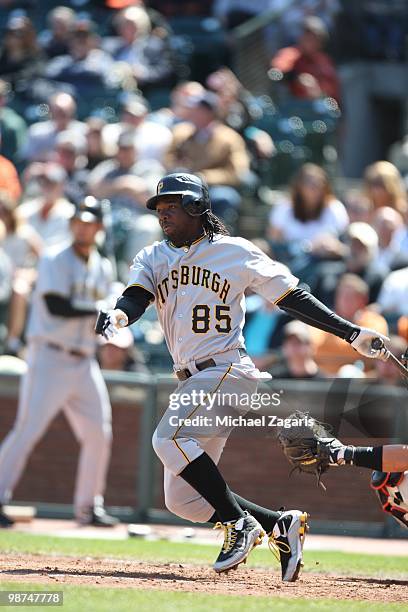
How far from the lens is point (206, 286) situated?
608 centimetres

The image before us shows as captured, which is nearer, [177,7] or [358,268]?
[358,268]

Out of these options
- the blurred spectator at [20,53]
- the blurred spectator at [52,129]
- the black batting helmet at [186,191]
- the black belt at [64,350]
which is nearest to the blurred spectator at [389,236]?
the black belt at [64,350]

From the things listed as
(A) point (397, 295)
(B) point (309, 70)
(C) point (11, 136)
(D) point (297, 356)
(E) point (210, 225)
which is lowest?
(D) point (297, 356)

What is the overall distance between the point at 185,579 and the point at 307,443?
837 millimetres

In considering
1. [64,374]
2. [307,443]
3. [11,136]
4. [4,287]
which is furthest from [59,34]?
[307,443]

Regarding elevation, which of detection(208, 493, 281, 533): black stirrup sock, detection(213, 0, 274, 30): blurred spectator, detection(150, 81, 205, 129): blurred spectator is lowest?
detection(208, 493, 281, 533): black stirrup sock

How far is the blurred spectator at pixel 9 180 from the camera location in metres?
13.2

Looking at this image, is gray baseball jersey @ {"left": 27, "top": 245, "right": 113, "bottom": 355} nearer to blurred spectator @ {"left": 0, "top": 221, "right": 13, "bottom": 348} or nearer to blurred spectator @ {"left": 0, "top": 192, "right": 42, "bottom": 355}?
blurred spectator @ {"left": 0, "top": 221, "right": 13, "bottom": 348}

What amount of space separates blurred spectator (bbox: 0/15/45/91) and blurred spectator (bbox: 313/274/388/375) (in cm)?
654

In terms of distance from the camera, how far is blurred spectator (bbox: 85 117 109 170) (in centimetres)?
1352

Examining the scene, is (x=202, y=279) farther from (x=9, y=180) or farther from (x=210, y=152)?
(x=9, y=180)

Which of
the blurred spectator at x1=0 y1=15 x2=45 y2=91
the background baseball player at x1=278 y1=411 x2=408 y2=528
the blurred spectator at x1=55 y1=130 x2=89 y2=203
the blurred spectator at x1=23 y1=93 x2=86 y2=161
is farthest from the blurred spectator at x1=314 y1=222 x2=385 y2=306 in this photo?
the blurred spectator at x1=0 y1=15 x2=45 y2=91

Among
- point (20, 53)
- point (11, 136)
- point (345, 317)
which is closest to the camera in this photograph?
point (345, 317)

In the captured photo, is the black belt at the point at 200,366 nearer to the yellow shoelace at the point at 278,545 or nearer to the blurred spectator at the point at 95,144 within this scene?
the yellow shoelace at the point at 278,545
